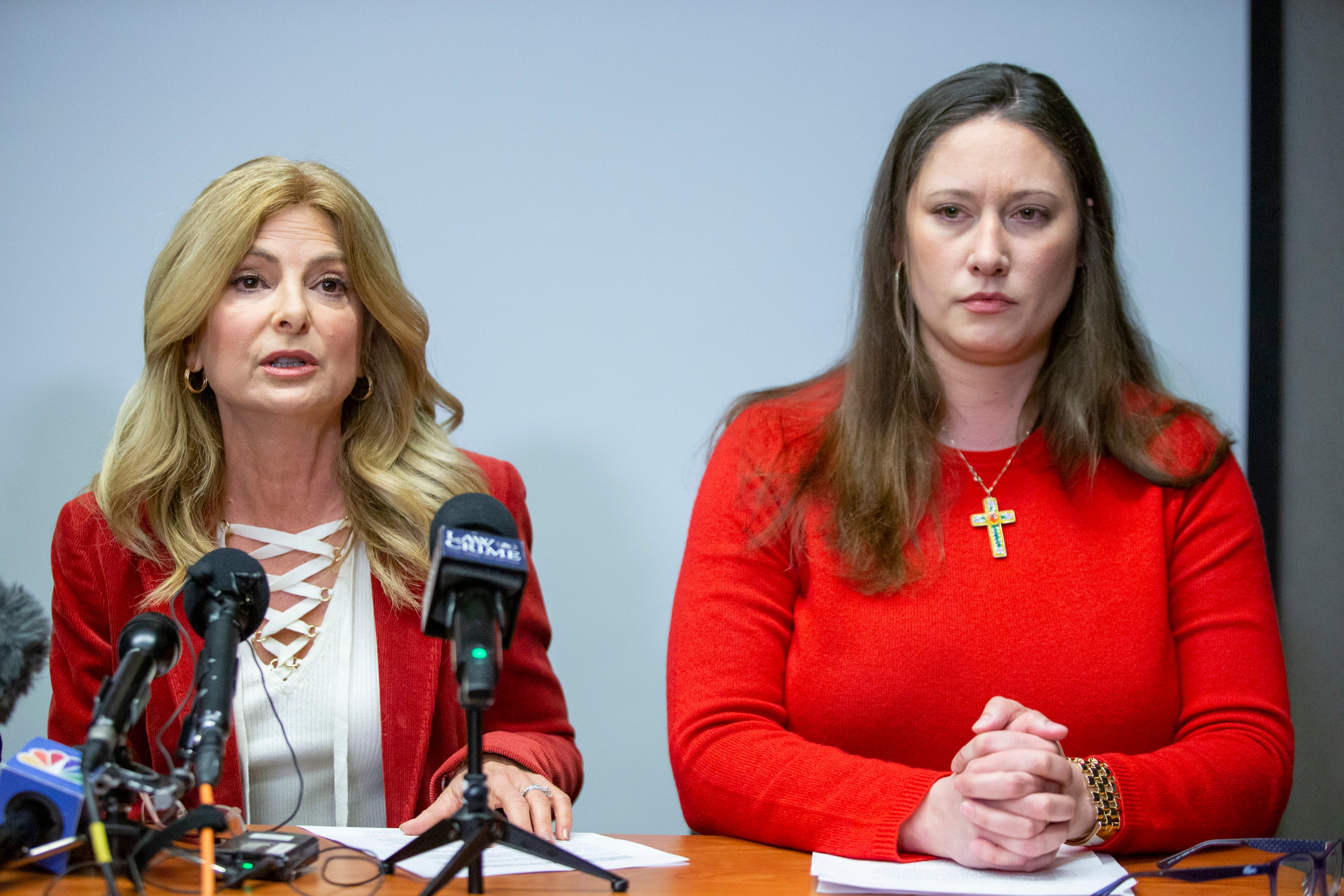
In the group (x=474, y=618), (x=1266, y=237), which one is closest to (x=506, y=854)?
(x=474, y=618)

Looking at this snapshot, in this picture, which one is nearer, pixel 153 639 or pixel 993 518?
pixel 153 639

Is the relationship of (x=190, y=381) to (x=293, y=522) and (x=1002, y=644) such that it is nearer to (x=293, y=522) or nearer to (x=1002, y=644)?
(x=293, y=522)

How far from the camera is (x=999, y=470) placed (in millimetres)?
1768

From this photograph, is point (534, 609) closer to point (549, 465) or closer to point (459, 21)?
point (549, 465)

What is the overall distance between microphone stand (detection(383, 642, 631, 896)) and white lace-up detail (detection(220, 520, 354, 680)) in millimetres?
729

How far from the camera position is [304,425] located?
6.50 ft

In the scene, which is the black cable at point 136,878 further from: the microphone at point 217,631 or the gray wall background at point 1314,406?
the gray wall background at point 1314,406

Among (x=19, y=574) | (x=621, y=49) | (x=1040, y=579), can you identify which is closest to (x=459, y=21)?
(x=621, y=49)

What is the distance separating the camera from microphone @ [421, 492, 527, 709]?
3.30ft

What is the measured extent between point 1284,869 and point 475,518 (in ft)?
3.21

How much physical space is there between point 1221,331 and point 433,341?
1796mm

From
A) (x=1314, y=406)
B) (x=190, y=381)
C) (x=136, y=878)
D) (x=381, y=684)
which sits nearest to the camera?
(x=136, y=878)

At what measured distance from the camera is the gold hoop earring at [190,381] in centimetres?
198

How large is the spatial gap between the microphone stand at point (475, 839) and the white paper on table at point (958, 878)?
0.79ft
